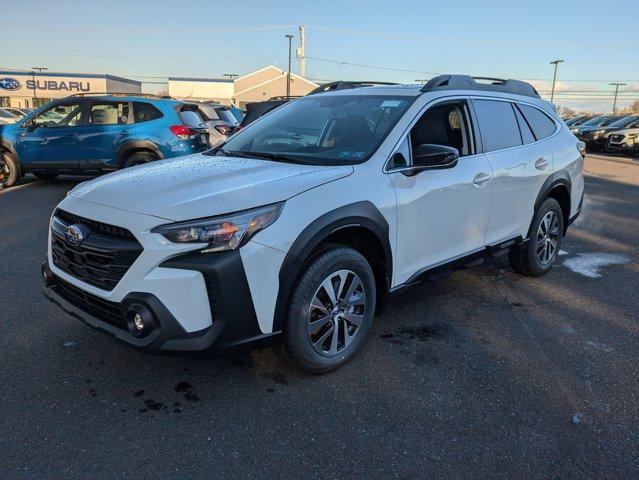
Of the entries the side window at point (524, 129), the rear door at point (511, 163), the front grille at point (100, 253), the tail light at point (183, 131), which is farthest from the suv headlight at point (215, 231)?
the tail light at point (183, 131)

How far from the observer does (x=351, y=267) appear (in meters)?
3.18

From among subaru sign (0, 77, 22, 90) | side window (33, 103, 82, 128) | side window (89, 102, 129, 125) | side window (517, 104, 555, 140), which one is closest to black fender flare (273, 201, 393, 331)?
side window (517, 104, 555, 140)

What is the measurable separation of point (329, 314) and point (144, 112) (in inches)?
297

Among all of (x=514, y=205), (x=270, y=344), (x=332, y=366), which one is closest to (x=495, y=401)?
(x=332, y=366)

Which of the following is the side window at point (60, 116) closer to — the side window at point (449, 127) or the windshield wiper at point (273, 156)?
the windshield wiper at point (273, 156)

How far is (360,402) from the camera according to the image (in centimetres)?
298

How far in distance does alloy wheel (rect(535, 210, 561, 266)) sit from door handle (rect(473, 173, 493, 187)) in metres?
1.22

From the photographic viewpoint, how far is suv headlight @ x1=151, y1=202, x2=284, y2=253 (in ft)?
8.50

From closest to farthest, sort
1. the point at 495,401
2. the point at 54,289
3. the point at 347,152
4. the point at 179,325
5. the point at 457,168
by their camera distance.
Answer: the point at 179,325 < the point at 495,401 < the point at 54,289 < the point at 347,152 < the point at 457,168

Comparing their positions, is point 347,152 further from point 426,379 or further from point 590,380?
point 590,380

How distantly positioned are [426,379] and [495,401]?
0.42 metres

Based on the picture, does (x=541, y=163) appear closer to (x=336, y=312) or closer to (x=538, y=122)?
(x=538, y=122)

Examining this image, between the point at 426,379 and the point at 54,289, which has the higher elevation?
the point at 54,289

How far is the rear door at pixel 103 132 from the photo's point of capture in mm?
9336
